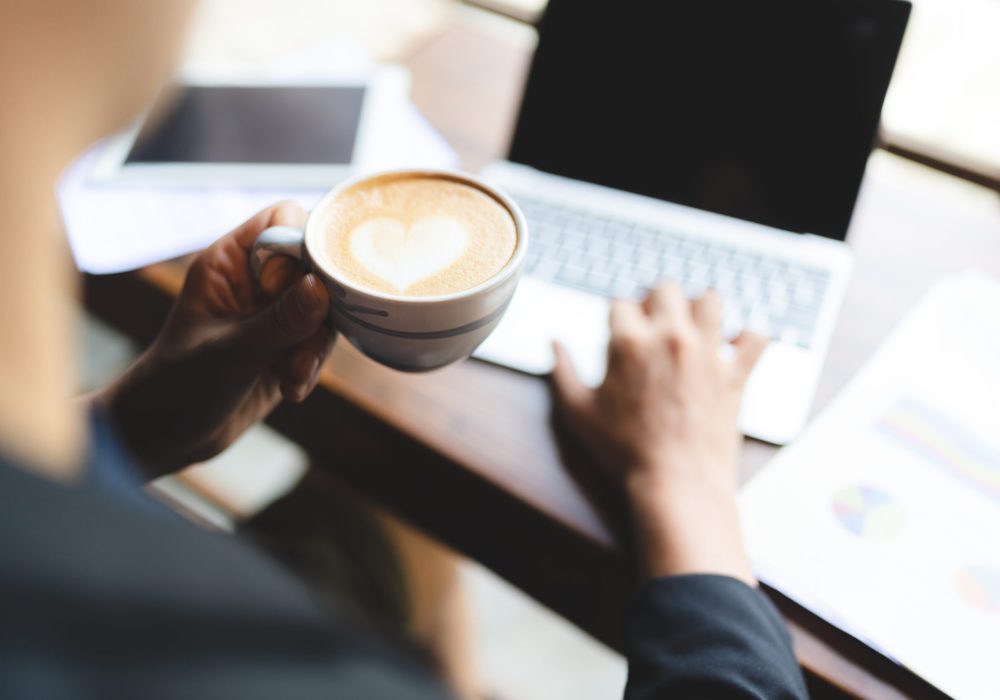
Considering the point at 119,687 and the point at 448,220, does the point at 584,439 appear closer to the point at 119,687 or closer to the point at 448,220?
the point at 448,220

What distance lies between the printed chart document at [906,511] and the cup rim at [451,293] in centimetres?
25

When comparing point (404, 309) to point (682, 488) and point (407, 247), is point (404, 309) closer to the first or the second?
point (407, 247)

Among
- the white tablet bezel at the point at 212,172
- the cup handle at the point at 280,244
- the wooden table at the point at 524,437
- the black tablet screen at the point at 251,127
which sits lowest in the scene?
the wooden table at the point at 524,437

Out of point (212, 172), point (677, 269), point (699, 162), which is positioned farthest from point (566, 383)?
point (212, 172)

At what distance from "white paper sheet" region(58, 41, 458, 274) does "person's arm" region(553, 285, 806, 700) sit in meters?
0.28

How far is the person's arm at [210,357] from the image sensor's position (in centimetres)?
55

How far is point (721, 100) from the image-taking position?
28.6 inches

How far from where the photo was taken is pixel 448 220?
516 mm

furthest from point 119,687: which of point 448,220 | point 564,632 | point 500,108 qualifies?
point 564,632

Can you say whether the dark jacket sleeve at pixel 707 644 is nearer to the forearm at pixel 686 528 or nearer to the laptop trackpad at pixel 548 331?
the forearm at pixel 686 528

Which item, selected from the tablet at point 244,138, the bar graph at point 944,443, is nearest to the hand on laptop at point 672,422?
the bar graph at point 944,443

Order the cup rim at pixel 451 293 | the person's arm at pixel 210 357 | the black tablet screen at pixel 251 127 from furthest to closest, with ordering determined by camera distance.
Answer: the black tablet screen at pixel 251 127, the person's arm at pixel 210 357, the cup rim at pixel 451 293

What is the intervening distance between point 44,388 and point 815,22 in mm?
695

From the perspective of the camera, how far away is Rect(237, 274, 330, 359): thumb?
47 centimetres
